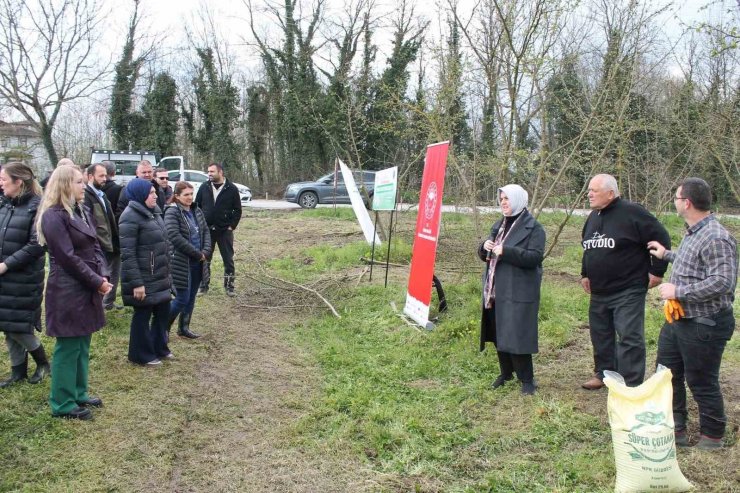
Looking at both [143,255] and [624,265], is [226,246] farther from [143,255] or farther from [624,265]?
[624,265]

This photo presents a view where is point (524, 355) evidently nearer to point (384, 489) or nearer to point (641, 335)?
point (641, 335)

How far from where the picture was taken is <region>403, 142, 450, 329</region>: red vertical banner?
619 cm

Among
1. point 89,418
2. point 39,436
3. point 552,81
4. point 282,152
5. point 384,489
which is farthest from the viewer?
point 282,152

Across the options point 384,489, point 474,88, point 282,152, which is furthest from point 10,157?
point 384,489

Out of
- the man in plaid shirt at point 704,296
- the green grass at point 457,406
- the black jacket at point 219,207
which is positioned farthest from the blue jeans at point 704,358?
the black jacket at point 219,207

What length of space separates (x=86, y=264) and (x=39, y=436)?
1.15 meters

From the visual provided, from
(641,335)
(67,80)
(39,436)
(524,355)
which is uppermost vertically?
(67,80)

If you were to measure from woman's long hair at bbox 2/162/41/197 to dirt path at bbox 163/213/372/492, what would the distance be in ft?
6.45

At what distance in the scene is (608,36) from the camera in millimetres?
7395

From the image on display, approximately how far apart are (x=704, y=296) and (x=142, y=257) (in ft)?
13.4

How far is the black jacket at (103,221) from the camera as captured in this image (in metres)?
5.96

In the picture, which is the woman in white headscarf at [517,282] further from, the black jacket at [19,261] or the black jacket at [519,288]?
the black jacket at [19,261]

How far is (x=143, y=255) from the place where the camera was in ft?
16.0

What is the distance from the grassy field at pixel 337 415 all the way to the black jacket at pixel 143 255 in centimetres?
73
